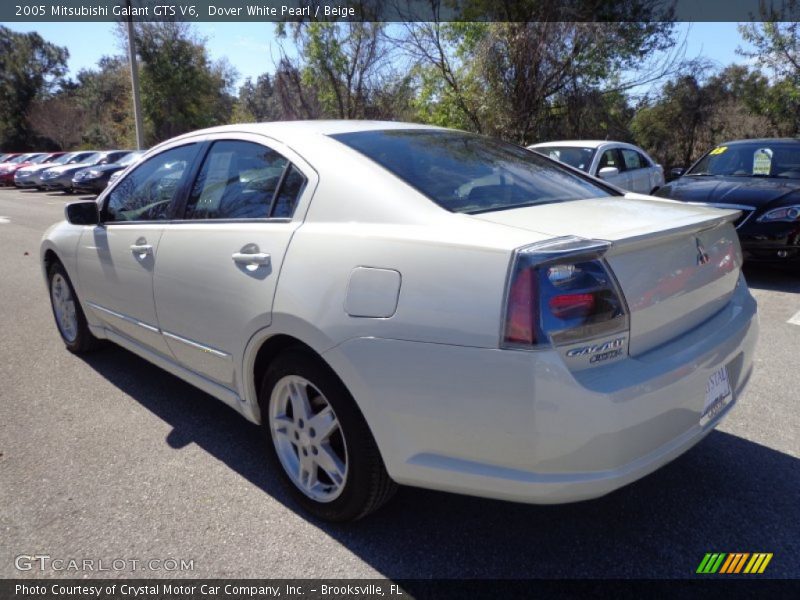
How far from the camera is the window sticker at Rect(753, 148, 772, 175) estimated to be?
7535 millimetres

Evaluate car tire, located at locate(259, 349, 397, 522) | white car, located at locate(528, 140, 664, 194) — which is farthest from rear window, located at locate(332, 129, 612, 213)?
white car, located at locate(528, 140, 664, 194)

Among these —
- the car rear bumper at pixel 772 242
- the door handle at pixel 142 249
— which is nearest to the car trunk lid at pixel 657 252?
the door handle at pixel 142 249

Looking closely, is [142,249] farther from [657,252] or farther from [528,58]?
[528,58]

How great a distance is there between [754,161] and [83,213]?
753 centimetres

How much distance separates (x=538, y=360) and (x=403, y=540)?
107cm

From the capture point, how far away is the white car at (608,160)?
30.0 ft

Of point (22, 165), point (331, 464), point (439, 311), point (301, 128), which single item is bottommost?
point (331, 464)

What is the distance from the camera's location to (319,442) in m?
2.51

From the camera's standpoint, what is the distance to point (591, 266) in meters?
1.96

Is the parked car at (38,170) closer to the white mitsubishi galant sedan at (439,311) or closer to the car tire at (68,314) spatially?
the car tire at (68,314)

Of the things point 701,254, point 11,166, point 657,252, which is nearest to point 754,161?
point 701,254

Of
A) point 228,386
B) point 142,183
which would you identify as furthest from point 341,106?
point 228,386

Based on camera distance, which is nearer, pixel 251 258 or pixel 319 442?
pixel 319 442

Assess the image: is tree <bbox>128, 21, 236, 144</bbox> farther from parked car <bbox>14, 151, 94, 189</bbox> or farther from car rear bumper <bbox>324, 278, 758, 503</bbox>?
car rear bumper <bbox>324, 278, 758, 503</bbox>
